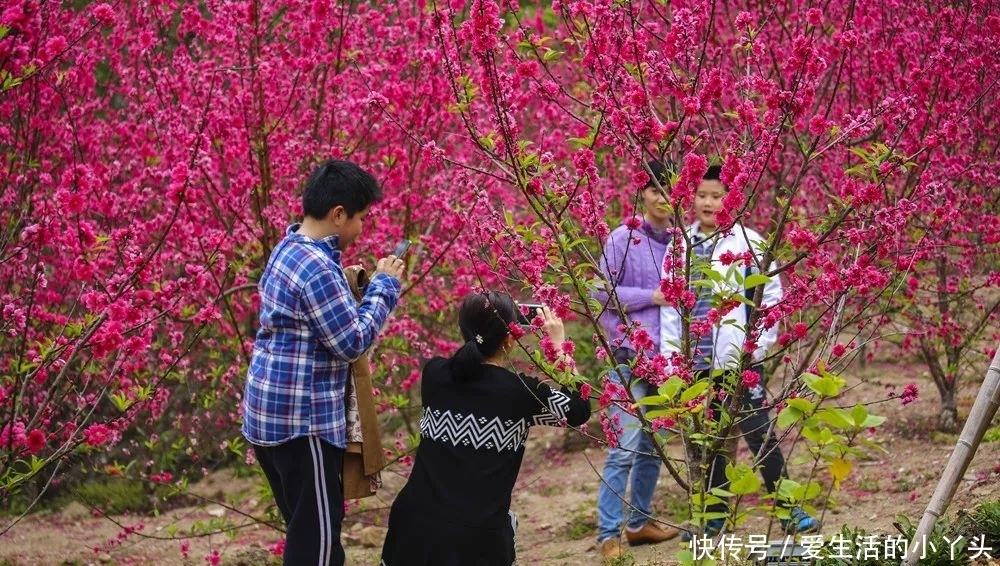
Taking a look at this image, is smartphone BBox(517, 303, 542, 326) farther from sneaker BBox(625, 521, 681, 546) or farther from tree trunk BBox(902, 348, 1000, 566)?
sneaker BBox(625, 521, 681, 546)

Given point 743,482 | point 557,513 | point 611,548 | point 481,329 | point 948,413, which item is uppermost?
point 481,329

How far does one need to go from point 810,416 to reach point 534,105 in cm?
626

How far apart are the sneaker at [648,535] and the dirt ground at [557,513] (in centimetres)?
5

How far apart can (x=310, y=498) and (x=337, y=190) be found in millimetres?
1015

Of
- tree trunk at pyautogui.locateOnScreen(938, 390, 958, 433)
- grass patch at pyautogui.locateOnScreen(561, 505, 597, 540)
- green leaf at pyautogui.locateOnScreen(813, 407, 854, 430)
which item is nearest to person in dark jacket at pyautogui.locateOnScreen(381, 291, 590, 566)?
green leaf at pyautogui.locateOnScreen(813, 407, 854, 430)

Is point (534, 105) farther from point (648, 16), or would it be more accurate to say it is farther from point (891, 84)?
point (891, 84)

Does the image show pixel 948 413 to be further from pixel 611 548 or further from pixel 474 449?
pixel 474 449

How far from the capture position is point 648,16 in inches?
269

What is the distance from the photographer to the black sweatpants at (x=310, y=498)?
3498 millimetres

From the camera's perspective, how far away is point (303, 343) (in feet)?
11.5

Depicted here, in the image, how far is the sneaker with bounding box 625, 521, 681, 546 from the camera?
514 cm

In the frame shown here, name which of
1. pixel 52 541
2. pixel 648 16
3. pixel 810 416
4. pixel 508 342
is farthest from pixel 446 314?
pixel 810 416

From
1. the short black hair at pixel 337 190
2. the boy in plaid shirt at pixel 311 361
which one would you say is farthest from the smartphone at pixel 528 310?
the short black hair at pixel 337 190

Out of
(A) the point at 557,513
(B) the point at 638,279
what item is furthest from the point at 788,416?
(A) the point at 557,513
